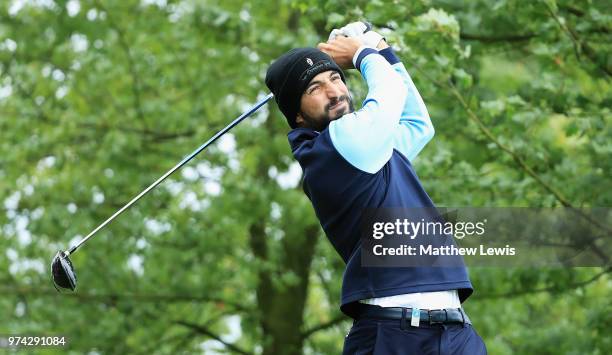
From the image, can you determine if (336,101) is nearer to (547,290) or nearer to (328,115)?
(328,115)

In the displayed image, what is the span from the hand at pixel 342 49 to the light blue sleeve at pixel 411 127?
0.18 meters

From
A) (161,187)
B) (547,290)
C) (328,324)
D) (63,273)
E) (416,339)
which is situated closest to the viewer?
(416,339)

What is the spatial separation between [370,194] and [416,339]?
20.2 inches

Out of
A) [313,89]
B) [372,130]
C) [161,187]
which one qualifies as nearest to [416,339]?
[372,130]

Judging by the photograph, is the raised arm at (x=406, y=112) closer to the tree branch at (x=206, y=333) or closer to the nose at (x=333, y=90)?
the nose at (x=333, y=90)

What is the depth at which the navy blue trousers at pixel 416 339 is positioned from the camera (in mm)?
3480

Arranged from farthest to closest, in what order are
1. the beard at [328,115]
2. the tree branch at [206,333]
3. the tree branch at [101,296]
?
the tree branch at [206,333]
the tree branch at [101,296]
the beard at [328,115]

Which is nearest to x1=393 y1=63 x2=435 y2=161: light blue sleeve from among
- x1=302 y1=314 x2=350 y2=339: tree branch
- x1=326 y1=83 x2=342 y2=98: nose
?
x1=326 y1=83 x2=342 y2=98: nose

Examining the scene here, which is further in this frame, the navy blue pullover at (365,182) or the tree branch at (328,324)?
the tree branch at (328,324)

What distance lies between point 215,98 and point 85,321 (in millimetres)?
2539


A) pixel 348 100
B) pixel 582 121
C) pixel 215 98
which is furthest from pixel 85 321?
pixel 348 100

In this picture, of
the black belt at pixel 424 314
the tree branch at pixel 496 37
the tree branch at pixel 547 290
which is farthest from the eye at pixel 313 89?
the tree branch at pixel 547 290

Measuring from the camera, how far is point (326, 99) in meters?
3.78

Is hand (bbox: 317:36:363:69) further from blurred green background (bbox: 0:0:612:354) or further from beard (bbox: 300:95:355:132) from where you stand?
blurred green background (bbox: 0:0:612:354)
